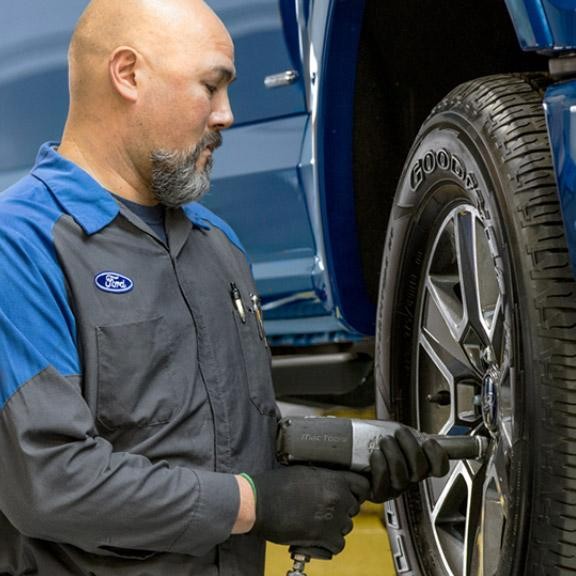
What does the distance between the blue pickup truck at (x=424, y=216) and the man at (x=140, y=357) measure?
0.23 metres

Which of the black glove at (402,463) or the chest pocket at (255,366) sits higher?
the chest pocket at (255,366)

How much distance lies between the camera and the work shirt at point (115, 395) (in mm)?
1668

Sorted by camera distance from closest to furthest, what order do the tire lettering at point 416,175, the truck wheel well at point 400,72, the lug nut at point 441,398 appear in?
the tire lettering at point 416,175 → the lug nut at point 441,398 → the truck wheel well at point 400,72

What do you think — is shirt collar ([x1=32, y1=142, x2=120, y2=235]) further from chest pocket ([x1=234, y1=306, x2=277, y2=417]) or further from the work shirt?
chest pocket ([x1=234, y1=306, x2=277, y2=417])

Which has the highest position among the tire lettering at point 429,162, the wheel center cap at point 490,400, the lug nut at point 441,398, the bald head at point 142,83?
the bald head at point 142,83

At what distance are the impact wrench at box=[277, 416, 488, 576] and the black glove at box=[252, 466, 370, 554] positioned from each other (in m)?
0.02

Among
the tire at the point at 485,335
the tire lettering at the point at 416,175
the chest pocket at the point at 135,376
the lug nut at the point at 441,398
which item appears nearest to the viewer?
the tire at the point at 485,335

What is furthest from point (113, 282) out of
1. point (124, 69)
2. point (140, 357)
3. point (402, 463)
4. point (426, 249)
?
point (426, 249)

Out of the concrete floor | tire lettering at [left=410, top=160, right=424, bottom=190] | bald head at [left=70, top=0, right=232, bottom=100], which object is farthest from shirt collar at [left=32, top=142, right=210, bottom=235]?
the concrete floor

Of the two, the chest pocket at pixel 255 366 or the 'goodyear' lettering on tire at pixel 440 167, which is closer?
the 'goodyear' lettering on tire at pixel 440 167

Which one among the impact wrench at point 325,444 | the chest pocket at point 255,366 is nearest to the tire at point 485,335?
the impact wrench at point 325,444

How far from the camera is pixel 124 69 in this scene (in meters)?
1.89

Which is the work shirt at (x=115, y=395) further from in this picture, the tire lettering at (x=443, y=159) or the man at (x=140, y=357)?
the tire lettering at (x=443, y=159)

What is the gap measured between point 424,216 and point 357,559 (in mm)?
939
